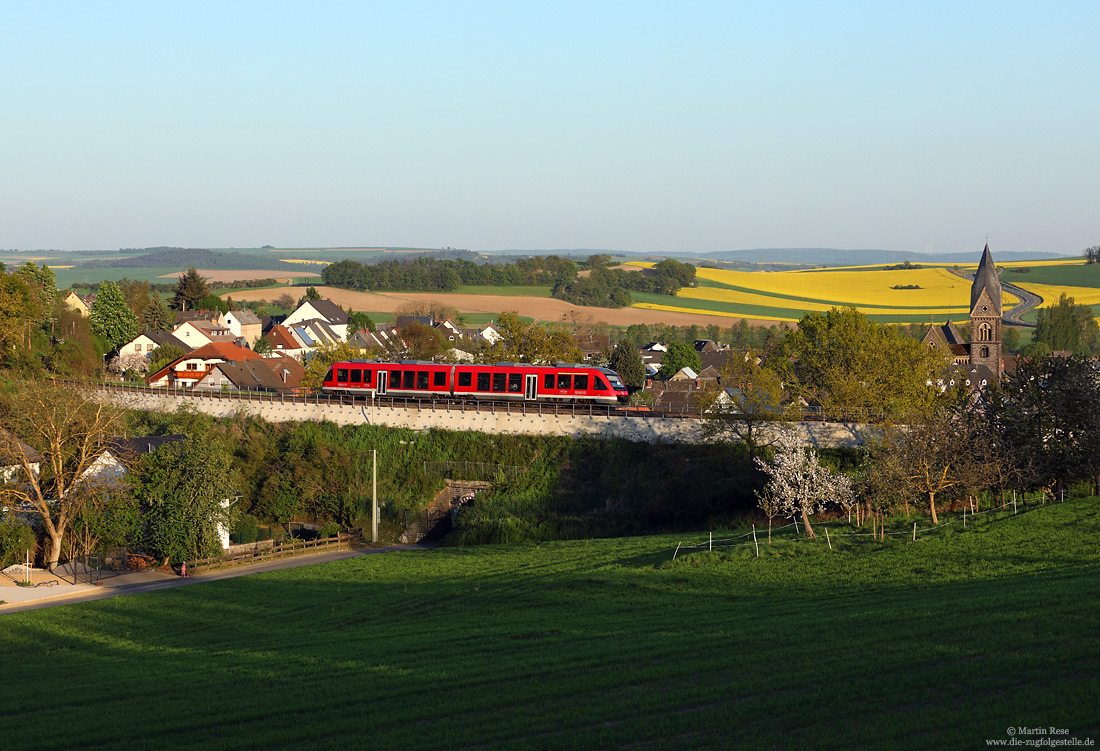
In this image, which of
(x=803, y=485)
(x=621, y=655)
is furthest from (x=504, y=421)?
(x=621, y=655)

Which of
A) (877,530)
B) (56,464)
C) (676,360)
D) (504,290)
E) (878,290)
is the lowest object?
(676,360)

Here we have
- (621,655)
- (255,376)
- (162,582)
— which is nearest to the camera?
(621,655)

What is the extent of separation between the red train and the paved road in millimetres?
12982

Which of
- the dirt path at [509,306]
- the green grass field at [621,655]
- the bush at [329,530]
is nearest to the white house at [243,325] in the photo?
the dirt path at [509,306]

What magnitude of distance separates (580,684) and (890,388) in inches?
1475

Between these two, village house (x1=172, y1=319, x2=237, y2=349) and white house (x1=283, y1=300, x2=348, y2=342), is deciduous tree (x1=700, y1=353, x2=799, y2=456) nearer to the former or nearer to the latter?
village house (x1=172, y1=319, x2=237, y2=349)

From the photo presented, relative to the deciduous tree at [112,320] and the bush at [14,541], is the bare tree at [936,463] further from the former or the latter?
the deciduous tree at [112,320]

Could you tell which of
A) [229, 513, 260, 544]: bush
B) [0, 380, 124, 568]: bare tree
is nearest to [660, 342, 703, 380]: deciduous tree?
[229, 513, 260, 544]: bush

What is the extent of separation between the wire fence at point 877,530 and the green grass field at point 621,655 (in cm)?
75

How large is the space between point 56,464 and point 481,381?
74.4ft

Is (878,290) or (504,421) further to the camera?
(878,290)

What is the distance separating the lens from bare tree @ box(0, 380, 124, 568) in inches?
1613

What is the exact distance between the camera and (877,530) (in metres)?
34.7

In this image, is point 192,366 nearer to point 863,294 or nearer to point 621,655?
point 621,655
